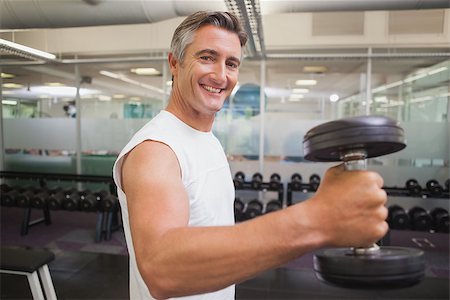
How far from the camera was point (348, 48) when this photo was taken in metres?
3.92

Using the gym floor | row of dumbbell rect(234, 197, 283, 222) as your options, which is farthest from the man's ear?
row of dumbbell rect(234, 197, 283, 222)

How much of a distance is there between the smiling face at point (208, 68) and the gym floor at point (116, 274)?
5.93 feet

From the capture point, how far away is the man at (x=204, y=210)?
369 millimetres

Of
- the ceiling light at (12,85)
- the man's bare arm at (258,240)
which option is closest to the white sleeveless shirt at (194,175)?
the man's bare arm at (258,240)

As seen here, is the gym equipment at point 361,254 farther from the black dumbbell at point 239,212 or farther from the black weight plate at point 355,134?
the black dumbbell at point 239,212

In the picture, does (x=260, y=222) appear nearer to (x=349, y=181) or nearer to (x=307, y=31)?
(x=349, y=181)

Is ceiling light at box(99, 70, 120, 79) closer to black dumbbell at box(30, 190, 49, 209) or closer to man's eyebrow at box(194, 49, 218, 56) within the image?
black dumbbell at box(30, 190, 49, 209)

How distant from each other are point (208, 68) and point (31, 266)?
161cm

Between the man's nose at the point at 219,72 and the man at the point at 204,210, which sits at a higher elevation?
the man's nose at the point at 219,72

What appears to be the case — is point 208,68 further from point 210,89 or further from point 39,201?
point 39,201

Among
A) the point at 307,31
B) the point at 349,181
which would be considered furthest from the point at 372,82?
the point at 349,181

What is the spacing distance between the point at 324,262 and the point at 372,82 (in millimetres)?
4154

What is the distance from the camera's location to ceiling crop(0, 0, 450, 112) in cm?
204

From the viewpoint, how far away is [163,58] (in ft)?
11.9
